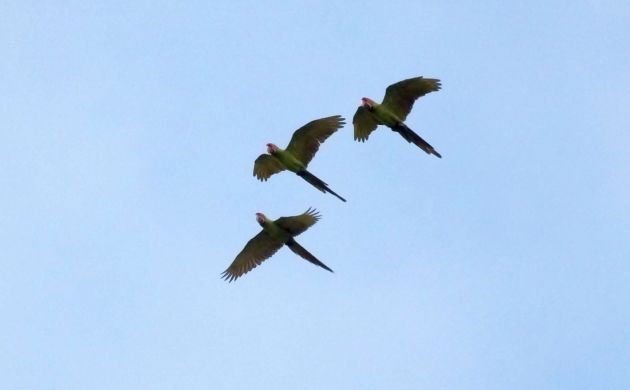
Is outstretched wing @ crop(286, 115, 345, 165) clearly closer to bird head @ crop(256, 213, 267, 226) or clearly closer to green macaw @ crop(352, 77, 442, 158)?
green macaw @ crop(352, 77, 442, 158)

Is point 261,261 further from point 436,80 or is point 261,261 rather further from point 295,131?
point 436,80

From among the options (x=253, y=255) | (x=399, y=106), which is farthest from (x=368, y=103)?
(x=253, y=255)

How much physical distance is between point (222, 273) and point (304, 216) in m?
3.59

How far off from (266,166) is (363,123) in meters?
3.15

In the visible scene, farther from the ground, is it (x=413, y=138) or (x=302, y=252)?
(x=413, y=138)

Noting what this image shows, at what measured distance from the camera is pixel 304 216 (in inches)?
1527

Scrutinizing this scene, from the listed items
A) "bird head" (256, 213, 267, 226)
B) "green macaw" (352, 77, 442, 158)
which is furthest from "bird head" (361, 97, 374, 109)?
"bird head" (256, 213, 267, 226)

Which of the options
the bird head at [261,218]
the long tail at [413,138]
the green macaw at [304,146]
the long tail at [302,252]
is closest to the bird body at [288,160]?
the green macaw at [304,146]

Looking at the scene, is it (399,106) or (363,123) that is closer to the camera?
(399,106)

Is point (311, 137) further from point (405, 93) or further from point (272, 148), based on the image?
point (405, 93)

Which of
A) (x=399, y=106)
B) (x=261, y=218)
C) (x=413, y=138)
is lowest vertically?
(x=261, y=218)

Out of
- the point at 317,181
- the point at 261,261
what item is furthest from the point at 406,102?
the point at 261,261

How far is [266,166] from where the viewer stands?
40.6m

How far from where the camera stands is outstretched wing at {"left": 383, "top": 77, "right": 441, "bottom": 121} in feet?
129
